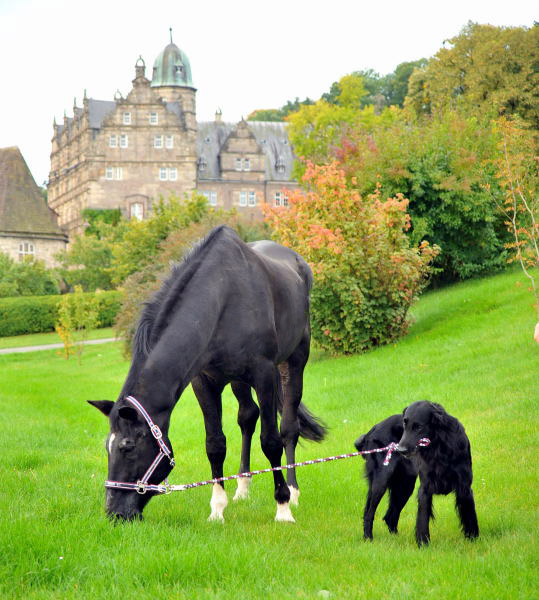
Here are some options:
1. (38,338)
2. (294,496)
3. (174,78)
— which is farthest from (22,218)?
(294,496)

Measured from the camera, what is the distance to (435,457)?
524cm

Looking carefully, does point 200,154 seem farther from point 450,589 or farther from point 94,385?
point 450,589

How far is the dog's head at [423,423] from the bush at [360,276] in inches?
483

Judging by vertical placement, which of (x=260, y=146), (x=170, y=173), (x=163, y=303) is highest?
(x=260, y=146)

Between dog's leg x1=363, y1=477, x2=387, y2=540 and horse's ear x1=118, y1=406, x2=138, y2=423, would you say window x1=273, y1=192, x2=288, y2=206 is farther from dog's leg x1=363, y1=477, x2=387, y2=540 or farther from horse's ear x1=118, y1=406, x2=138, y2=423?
horse's ear x1=118, y1=406, x2=138, y2=423

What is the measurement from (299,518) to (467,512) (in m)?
1.56

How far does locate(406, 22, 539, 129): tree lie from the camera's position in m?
36.4

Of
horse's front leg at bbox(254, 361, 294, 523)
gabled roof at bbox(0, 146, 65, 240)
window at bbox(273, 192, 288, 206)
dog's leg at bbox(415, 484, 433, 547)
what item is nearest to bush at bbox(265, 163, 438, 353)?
horse's front leg at bbox(254, 361, 294, 523)

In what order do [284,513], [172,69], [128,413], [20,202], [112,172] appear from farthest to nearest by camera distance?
[172,69] < [112,172] < [20,202] < [284,513] < [128,413]

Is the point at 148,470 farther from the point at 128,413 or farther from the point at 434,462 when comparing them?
the point at 434,462

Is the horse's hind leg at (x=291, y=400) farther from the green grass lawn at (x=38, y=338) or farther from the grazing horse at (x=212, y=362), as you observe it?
the green grass lawn at (x=38, y=338)

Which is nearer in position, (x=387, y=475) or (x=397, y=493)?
(x=387, y=475)

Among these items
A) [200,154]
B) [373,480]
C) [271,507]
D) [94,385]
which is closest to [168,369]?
[373,480]

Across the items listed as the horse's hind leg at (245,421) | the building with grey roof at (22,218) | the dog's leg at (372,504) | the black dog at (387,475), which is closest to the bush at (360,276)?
the horse's hind leg at (245,421)
